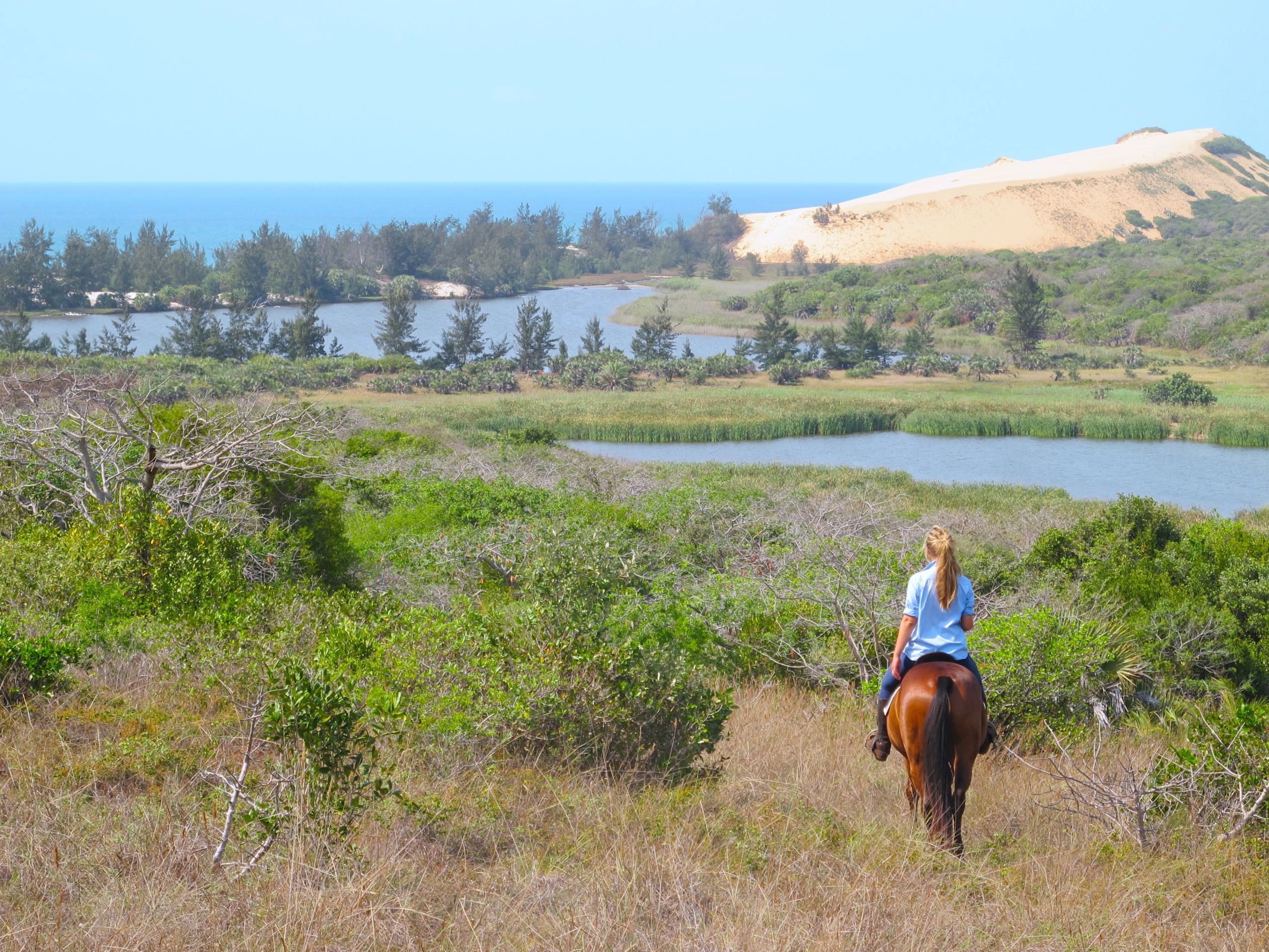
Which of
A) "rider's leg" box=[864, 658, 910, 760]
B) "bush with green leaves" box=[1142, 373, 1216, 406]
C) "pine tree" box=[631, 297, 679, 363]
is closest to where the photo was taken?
"rider's leg" box=[864, 658, 910, 760]

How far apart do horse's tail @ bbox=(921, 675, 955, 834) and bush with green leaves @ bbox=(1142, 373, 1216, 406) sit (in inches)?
1696

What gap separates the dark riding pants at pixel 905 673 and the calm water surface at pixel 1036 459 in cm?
2588

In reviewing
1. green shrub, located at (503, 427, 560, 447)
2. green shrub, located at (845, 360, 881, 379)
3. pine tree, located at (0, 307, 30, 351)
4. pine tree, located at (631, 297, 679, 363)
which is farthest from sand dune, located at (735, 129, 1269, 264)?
green shrub, located at (503, 427, 560, 447)

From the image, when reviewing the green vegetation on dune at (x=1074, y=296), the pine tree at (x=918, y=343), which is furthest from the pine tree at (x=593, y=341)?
the pine tree at (x=918, y=343)

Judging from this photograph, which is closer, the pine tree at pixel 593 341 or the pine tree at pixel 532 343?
the pine tree at pixel 532 343

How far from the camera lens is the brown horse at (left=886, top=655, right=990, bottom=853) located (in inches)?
211

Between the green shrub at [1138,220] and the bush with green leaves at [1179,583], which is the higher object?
the green shrub at [1138,220]

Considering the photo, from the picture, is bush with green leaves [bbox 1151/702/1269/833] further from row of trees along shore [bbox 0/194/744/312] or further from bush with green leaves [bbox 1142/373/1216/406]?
row of trees along shore [bbox 0/194/744/312]

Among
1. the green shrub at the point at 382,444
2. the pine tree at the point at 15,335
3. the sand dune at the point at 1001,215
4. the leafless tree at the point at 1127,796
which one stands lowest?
the green shrub at the point at 382,444

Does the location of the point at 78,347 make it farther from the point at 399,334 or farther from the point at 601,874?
the point at 601,874

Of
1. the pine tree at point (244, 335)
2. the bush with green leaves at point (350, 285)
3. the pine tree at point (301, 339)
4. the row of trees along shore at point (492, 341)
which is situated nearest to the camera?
the row of trees along shore at point (492, 341)

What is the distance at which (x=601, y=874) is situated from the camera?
4.36 metres

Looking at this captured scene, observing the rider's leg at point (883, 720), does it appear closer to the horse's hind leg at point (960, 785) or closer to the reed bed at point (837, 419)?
the horse's hind leg at point (960, 785)

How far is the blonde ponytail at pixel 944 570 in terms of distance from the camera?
17.7 feet
